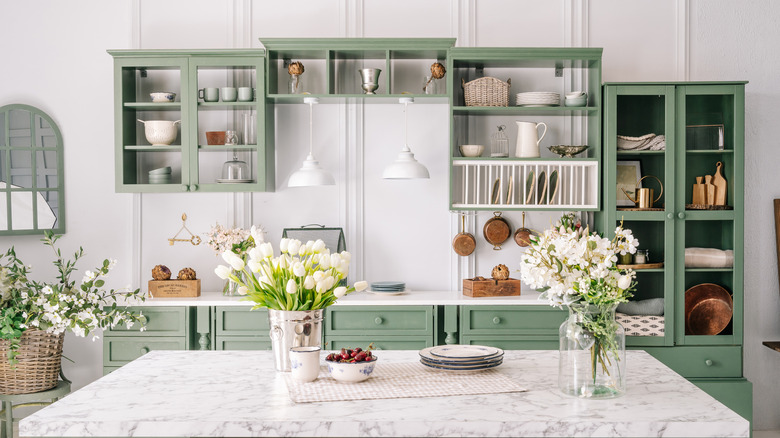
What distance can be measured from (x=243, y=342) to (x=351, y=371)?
2.06m

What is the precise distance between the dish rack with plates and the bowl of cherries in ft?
6.93

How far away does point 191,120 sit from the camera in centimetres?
416

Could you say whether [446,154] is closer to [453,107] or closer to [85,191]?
[453,107]

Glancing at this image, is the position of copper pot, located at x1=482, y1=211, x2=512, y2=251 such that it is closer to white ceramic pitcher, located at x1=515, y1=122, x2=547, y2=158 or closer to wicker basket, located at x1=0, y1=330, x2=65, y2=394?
white ceramic pitcher, located at x1=515, y1=122, x2=547, y2=158

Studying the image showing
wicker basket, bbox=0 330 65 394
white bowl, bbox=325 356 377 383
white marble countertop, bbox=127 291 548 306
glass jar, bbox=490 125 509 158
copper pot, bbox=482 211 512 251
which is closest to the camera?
white bowl, bbox=325 356 377 383

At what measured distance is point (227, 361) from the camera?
2.46 m

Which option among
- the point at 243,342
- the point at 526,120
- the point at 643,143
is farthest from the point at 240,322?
the point at 643,143

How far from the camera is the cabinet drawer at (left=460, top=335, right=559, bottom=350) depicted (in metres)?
3.98

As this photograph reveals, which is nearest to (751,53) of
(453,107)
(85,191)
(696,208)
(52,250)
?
(696,208)

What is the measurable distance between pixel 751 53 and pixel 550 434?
12.2ft

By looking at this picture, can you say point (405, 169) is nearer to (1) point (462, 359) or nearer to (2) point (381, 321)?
(2) point (381, 321)

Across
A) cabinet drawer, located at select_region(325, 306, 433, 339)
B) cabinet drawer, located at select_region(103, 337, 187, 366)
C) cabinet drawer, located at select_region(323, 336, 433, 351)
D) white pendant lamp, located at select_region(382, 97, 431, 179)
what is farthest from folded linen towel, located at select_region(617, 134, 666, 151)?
cabinet drawer, located at select_region(103, 337, 187, 366)

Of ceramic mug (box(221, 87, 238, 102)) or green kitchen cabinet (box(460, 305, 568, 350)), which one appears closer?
green kitchen cabinet (box(460, 305, 568, 350))

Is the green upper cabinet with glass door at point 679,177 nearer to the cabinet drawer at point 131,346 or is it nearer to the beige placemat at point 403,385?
the beige placemat at point 403,385
